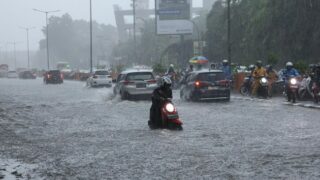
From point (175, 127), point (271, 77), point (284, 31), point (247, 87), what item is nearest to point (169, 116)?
point (175, 127)

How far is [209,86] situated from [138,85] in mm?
4404

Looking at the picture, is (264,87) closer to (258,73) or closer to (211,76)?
(258,73)

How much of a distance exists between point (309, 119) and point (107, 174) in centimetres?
1057

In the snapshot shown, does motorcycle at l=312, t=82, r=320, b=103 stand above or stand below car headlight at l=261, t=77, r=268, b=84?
below

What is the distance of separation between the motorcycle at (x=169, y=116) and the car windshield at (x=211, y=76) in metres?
12.2

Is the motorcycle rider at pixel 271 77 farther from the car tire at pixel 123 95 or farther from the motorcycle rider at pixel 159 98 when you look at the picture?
the motorcycle rider at pixel 159 98

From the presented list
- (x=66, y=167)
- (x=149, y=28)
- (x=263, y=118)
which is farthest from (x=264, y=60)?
(x=149, y=28)

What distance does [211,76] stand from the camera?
29.8 metres

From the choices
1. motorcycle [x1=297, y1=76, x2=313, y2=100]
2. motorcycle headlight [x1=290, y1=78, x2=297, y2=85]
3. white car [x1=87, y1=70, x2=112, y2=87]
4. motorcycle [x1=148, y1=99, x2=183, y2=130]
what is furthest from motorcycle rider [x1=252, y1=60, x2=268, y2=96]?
white car [x1=87, y1=70, x2=112, y2=87]

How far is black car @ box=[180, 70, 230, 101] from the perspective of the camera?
29469mm

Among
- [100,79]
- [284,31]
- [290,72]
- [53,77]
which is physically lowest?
[53,77]

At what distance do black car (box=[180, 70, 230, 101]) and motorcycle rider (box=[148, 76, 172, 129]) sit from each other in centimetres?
1174

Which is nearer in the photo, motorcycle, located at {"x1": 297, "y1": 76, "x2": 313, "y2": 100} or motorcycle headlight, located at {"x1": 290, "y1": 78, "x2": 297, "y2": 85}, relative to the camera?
motorcycle headlight, located at {"x1": 290, "y1": 78, "x2": 297, "y2": 85}

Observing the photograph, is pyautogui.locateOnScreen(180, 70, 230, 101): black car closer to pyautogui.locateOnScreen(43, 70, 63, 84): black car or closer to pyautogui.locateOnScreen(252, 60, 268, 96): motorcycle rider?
pyautogui.locateOnScreen(252, 60, 268, 96): motorcycle rider
